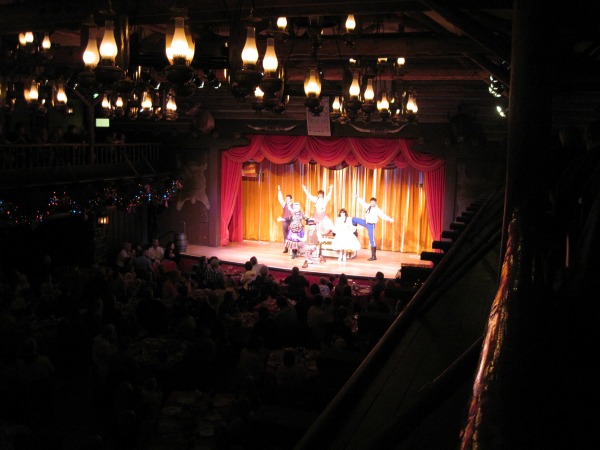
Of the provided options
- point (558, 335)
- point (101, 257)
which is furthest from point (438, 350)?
point (101, 257)

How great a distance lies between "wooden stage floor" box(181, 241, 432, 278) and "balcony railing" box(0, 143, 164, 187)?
A: 2.58m

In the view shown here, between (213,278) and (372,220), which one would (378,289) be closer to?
(213,278)

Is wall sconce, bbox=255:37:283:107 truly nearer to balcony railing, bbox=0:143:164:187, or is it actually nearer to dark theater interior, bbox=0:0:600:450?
dark theater interior, bbox=0:0:600:450

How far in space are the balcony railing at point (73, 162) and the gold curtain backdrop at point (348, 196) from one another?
289 cm

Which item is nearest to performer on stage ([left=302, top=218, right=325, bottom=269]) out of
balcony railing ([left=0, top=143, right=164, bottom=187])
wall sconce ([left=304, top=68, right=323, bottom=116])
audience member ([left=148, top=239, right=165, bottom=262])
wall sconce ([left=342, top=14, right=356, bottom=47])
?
audience member ([left=148, top=239, right=165, bottom=262])

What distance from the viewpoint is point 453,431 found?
170cm

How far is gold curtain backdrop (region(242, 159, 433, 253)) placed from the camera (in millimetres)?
16031

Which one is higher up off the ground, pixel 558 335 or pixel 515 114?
pixel 515 114

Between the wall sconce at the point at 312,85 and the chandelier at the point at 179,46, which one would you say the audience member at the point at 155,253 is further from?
the chandelier at the point at 179,46

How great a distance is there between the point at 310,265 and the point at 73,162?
5.87 meters

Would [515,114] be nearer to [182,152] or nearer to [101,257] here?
[101,257]

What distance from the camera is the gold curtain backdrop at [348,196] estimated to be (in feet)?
52.6

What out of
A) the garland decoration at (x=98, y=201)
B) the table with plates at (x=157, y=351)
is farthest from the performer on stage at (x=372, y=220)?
the table with plates at (x=157, y=351)

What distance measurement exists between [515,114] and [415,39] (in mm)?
6236
